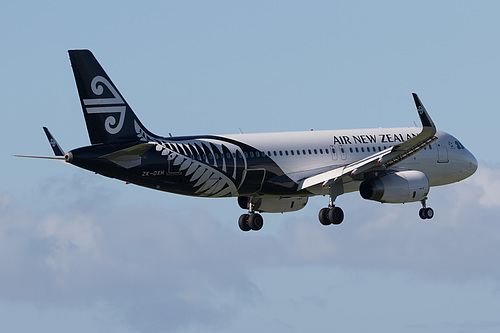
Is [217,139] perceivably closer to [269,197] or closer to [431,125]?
[269,197]

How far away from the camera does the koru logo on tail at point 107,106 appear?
6875 cm

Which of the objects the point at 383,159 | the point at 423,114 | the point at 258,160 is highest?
the point at 258,160

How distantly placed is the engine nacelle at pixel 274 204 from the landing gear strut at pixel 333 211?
4.31 metres

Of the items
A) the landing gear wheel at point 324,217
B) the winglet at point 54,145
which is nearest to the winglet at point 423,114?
the landing gear wheel at point 324,217

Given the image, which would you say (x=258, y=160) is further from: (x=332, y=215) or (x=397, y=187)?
(x=397, y=187)

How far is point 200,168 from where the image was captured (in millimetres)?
70438

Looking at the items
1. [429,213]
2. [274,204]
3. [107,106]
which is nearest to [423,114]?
[429,213]

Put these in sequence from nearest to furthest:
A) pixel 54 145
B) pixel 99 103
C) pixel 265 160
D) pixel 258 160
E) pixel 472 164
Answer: pixel 99 103, pixel 54 145, pixel 258 160, pixel 265 160, pixel 472 164

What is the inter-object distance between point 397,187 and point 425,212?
4.42m

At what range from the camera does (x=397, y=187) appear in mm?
73375

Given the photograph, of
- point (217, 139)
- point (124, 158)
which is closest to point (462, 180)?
point (217, 139)

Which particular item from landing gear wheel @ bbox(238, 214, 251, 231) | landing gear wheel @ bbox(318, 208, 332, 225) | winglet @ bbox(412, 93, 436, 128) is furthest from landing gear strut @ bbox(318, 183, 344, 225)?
winglet @ bbox(412, 93, 436, 128)

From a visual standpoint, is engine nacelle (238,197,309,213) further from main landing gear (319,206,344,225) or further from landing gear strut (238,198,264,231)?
main landing gear (319,206,344,225)

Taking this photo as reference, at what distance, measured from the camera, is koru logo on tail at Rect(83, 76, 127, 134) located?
68.8 m
